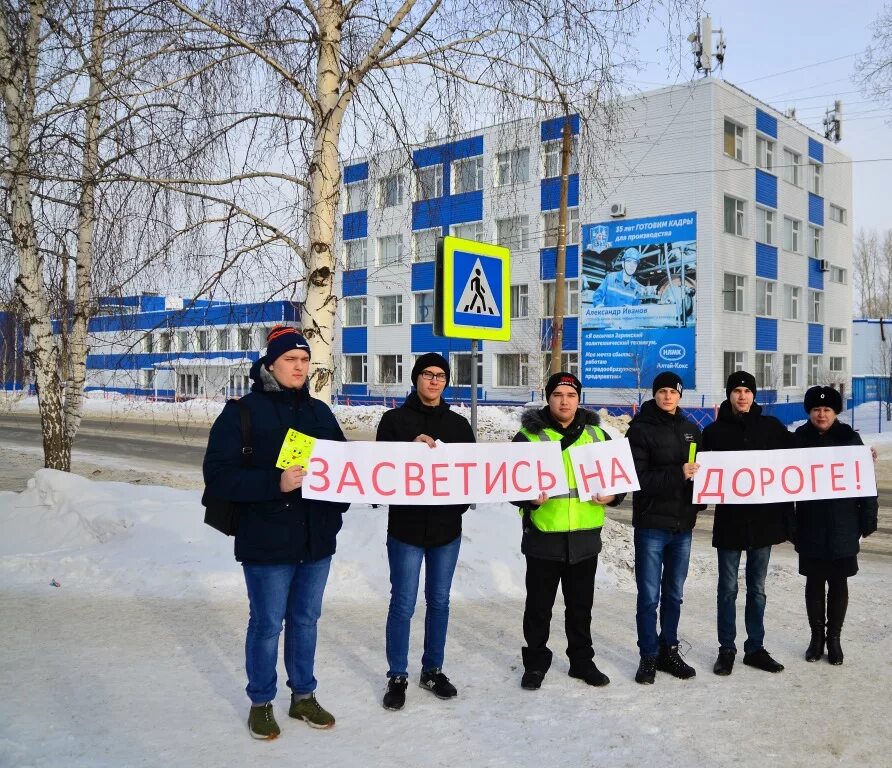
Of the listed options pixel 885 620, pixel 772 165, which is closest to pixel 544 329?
pixel 772 165

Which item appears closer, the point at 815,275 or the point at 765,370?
the point at 765,370

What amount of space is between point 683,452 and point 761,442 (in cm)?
64

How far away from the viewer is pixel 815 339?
39.3 m

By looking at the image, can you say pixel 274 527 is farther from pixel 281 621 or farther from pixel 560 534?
pixel 560 534

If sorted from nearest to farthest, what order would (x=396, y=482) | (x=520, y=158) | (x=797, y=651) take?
(x=396, y=482)
(x=797, y=651)
(x=520, y=158)

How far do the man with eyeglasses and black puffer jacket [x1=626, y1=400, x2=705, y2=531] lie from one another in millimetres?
1168

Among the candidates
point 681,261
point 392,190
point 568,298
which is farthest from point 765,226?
point 392,190

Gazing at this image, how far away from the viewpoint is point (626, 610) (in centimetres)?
633

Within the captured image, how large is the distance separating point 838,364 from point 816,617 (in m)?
41.8

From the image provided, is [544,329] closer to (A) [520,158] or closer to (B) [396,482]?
(A) [520,158]

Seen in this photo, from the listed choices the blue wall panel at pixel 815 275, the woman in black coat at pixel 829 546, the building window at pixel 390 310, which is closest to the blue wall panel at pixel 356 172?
the woman in black coat at pixel 829 546

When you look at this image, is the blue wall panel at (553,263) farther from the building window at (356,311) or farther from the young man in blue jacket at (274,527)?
the young man in blue jacket at (274,527)

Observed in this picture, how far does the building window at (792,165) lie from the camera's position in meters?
36.3

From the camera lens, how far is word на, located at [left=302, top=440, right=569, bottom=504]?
4.46 m
